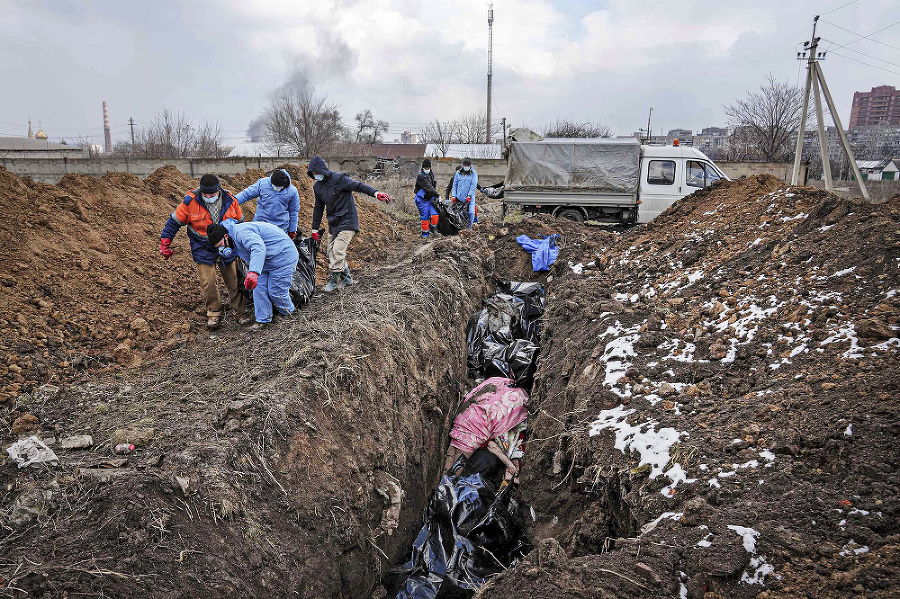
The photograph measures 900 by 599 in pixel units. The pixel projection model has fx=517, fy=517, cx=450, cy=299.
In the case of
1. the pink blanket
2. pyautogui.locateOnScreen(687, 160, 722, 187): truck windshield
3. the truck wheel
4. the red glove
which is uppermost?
pyautogui.locateOnScreen(687, 160, 722, 187): truck windshield

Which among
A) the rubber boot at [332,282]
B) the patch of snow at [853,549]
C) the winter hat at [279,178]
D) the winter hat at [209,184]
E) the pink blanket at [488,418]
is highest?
the winter hat at [279,178]

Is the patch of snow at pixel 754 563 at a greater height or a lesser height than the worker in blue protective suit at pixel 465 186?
lesser

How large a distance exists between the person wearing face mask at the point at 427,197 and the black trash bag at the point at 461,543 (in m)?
5.99

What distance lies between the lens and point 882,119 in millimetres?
94625

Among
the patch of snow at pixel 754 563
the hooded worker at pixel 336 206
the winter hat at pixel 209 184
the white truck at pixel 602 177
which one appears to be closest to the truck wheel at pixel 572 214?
the white truck at pixel 602 177

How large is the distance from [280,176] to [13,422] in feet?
11.7

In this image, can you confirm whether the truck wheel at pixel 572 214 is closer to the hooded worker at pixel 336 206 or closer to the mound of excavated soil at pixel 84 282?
the hooded worker at pixel 336 206

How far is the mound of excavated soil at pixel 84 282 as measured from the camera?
14.4 ft

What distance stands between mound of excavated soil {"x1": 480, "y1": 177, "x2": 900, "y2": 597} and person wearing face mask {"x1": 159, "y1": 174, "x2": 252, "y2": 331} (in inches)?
136

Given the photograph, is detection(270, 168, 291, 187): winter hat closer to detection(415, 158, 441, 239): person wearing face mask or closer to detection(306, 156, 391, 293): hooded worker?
detection(306, 156, 391, 293): hooded worker

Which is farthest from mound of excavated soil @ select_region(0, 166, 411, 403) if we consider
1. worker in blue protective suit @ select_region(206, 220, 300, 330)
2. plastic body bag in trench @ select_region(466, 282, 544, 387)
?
plastic body bag in trench @ select_region(466, 282, 544, 387)

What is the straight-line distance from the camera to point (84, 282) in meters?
5.51

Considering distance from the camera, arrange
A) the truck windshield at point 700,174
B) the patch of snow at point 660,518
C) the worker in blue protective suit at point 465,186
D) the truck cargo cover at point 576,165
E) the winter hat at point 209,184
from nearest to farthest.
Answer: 1. the patch of snow at point 660,518
2. the winter hat at point 209,184
3. the worker in blue protective suit at point 465,186
4. the truck windshield at point 700,174
5. the truck cargo cover at point 576,165

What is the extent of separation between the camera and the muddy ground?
2.30 m
